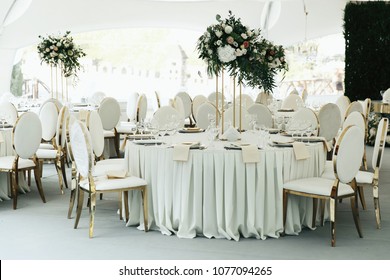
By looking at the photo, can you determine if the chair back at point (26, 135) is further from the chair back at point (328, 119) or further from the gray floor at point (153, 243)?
the chair back at point (328, 119)

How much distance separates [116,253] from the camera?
4.70 m

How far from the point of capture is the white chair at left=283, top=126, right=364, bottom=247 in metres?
4.88

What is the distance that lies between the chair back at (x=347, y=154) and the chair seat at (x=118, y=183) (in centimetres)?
164

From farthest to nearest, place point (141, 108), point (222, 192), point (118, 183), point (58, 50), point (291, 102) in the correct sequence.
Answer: point (291, 102)
point (141, 108)
point (58, 50)
point (118, 183)
point (222, 192)

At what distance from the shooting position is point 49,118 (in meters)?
7.43

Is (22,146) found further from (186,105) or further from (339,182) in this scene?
(186,105)

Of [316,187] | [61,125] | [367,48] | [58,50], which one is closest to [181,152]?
[316,187]

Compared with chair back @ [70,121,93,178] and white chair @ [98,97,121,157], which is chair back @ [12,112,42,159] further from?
white chair @ [98,97,121,157]

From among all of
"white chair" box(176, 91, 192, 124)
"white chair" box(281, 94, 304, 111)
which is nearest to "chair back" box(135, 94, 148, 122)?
"white chair" box(176, 91, 192, 124)

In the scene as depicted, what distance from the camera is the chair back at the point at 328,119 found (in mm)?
7652

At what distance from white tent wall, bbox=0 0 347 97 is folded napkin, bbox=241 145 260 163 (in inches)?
332

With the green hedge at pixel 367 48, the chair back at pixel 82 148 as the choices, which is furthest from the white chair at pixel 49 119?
the green hedge at pixel 367 48

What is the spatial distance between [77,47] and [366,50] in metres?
5.61

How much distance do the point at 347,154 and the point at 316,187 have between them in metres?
0.37
